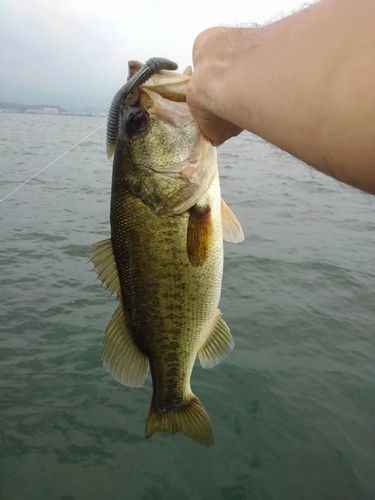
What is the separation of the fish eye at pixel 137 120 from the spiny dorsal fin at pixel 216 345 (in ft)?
4.11

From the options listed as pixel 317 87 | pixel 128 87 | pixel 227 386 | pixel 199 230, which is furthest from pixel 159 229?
pixel 227 386

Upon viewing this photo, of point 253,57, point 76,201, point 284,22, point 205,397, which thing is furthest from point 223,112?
point 76,201

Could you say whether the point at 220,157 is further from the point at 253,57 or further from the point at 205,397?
the point at 253,57

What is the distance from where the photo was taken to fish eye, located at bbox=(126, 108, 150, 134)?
193cm

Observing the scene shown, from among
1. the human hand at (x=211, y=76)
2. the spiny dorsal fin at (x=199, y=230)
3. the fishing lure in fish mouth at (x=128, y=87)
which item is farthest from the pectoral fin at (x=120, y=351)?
the human hand at (x=211, y=76)

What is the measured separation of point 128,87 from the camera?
1802 mm

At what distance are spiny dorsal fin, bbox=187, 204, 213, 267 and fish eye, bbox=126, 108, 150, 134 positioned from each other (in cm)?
48

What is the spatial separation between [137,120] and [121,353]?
135 centimetres

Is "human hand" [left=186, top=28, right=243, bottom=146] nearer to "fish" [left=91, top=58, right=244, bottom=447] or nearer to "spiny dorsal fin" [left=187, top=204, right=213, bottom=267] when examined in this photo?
"fish" [left=91, top=58, right=244, bottom=447]

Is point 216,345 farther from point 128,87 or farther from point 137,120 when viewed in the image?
point 128,87

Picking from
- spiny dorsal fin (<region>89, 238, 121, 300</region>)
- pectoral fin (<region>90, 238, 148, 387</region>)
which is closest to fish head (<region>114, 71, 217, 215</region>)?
spiny dorsal fin (<region>89, 238, 121, 300</region>)

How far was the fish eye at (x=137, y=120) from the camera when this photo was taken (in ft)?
6.32

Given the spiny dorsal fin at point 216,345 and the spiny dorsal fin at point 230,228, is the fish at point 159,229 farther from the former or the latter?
the spiny dorsal fin at point 216,345

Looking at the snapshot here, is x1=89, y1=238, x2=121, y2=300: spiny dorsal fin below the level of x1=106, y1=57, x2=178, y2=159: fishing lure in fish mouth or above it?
below
